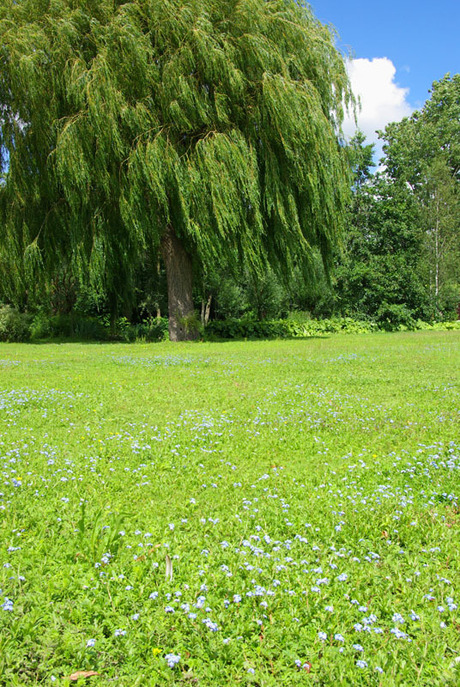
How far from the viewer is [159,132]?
15461 mm

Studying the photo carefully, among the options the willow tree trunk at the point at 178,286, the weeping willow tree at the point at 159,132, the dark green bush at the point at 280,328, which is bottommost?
the dark green bush at the point at 280,328

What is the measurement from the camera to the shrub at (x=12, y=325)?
20.8m

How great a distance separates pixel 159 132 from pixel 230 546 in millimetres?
15267

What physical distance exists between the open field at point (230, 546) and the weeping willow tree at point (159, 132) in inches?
436

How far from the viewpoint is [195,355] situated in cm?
1346

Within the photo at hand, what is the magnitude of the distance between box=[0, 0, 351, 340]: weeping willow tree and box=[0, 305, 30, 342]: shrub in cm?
404

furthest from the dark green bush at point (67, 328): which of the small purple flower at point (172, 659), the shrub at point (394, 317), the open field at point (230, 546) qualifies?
the small purple flower at point (172, 659)

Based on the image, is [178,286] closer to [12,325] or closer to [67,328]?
[67,328]

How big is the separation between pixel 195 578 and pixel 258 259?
14.6m

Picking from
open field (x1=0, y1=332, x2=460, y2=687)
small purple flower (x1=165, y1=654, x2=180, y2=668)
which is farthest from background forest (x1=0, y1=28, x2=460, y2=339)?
small purple flower (x1=165, y1=654, x2=180, y2=668)

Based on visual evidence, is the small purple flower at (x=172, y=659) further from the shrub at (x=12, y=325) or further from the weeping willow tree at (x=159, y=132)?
the shrub at (x=12, y=325)

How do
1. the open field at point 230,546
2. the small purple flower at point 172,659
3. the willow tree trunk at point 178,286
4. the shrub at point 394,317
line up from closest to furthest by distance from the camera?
the small purple flower at point 172,659
the open field at point 230,546
the willow tree trunk at point 178,286
the shrub at point 394,317

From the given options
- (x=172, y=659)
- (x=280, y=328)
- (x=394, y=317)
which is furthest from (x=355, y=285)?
(x=172, y=659)

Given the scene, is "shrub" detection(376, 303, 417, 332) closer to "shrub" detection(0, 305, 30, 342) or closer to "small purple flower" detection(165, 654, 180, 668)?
"shrub" detection(0, 305, 30, 342)
